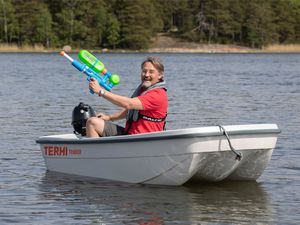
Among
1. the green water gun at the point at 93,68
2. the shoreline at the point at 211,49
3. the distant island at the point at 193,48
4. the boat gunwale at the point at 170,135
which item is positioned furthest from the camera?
the distant island at the point at 193,48

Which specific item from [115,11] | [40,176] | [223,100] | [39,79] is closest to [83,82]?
[39,79]

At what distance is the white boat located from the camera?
9.45m

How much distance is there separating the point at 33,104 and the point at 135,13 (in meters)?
78.2

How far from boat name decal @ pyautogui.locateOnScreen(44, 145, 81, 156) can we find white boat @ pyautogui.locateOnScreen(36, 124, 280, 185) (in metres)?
0.02

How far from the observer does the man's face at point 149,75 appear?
984cm

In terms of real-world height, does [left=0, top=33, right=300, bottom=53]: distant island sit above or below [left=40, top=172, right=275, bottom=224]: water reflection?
below

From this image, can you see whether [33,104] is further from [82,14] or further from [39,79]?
[82,14]

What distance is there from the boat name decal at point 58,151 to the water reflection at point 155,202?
35cm

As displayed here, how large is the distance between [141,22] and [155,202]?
89736mm

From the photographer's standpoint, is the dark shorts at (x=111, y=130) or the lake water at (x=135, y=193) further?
the dark shorts at (x=111, y=130)

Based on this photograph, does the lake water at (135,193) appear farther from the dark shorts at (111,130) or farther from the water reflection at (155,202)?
the dark shorts at (111,130)

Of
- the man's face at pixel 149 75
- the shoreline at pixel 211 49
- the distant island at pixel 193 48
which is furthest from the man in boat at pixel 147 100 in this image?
the shoreline at pixel 211 49

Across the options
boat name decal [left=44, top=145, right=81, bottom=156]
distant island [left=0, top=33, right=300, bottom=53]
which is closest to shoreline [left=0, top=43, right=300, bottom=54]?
distant island [left=0, top=33, right=300, bottom=53]

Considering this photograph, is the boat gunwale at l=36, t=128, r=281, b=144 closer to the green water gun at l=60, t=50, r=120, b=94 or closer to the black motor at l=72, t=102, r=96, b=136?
the green water gun at l=60, t=50, r=120, b=94
